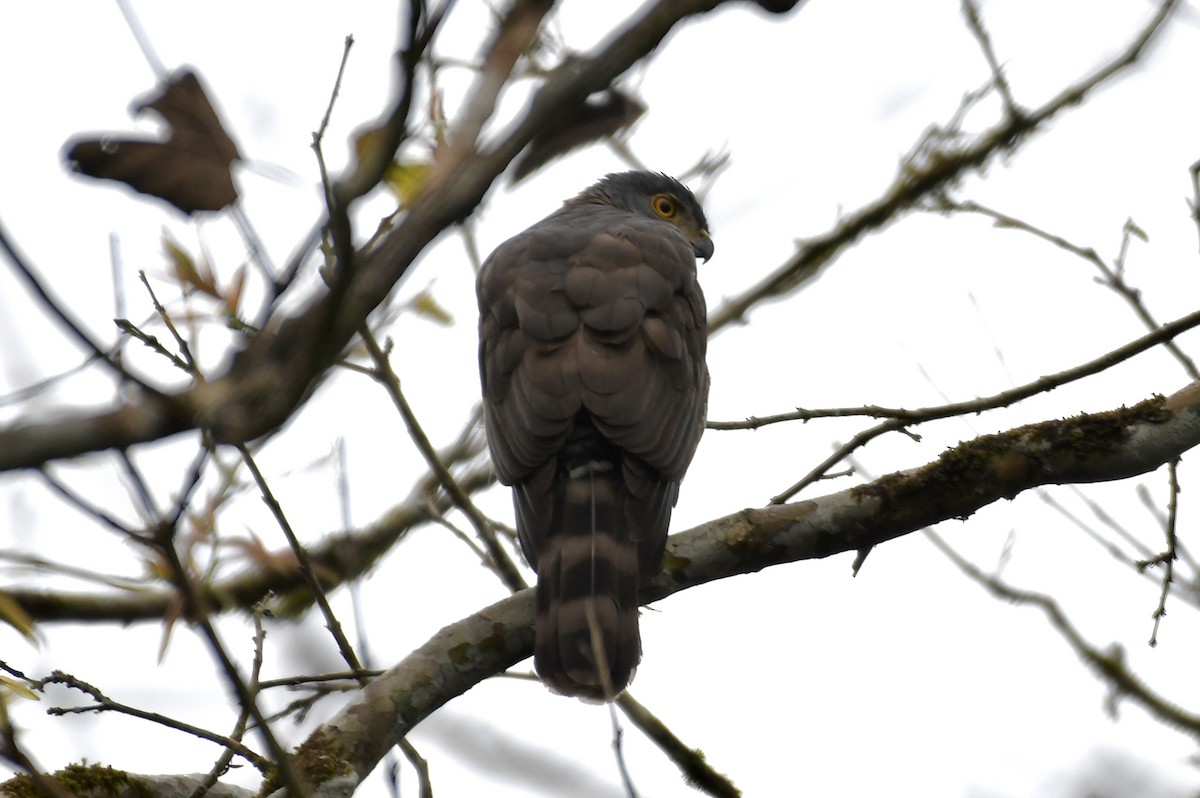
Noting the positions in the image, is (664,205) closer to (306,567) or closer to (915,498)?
(915,498)

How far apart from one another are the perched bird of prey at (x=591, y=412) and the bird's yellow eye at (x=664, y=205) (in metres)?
1.34

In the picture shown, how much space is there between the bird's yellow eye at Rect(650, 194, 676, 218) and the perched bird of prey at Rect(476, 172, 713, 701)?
134 centimetres

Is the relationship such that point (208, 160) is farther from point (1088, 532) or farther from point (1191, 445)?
point (1088, 532)

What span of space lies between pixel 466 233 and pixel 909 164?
2.02 m

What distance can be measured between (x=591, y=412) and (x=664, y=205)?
2.60 meters

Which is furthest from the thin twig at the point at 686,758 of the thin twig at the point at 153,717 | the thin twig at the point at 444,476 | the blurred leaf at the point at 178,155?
the blurred leaf at the point at 178,155

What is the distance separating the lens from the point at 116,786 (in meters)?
3.33

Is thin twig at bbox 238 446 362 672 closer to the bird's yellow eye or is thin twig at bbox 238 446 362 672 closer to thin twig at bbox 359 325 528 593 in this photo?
thin twig at bbox 359 325 528 593

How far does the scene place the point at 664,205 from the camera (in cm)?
650

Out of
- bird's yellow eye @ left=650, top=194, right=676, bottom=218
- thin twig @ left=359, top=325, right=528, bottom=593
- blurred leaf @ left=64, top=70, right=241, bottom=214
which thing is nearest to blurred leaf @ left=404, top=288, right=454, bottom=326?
thin twig @ left=359, top=325, right=528, bottom=593

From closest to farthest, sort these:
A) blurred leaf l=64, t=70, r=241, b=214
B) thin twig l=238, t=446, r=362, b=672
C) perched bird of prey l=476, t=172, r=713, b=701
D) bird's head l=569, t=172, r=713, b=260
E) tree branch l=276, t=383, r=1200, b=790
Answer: blurred leaf l=64, t=70, r=241, b=214 → thin twig l=238, t=446, r=362, b=672 → tree branch l=276, t=383, r=1200, b=790 → perched bird of prey l=476, t=172, r=713, b=701 → bird's head l=569, t=172, r=713, b=260

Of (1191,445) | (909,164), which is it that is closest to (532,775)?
(1191,445)

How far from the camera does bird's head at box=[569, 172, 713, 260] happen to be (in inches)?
254

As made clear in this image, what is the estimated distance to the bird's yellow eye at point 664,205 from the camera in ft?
21.3
